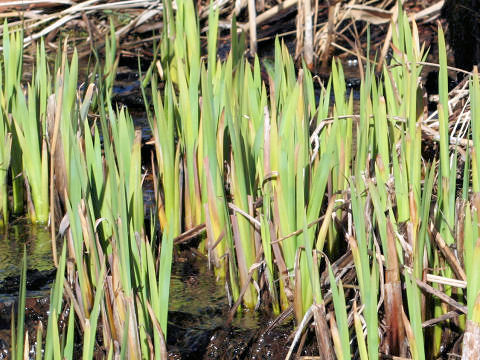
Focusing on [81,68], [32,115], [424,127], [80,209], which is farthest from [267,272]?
[81,68]

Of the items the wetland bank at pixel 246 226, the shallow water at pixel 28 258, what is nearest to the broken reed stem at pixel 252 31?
the wetland bank at pixel 246 226

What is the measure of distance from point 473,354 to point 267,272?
0.57 metres

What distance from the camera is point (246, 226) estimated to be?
185 cm

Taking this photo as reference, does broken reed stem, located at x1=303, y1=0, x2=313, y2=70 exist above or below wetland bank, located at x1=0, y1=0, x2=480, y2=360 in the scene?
above

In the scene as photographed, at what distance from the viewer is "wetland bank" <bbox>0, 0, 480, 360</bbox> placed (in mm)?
1451

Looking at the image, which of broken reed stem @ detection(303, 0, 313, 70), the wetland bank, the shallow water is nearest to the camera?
the wetland bank

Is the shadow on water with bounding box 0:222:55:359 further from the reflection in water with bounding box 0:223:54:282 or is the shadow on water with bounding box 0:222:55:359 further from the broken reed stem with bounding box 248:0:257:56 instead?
the broken reed stem with bounding box 248:0:257:56

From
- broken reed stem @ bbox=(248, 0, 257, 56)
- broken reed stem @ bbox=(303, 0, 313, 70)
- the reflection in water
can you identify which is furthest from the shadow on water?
broken reed stem @ bbox=(303, 0, 313, 70)

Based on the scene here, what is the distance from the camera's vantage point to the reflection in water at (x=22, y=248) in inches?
83.1

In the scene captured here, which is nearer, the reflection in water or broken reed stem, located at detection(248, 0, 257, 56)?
the reflection in water

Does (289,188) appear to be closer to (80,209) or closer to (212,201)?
(212,201)

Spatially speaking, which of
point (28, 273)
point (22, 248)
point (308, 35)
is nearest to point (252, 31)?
point (308, 35)

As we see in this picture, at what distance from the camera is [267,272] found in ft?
6.00

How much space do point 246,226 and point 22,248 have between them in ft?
2.49
